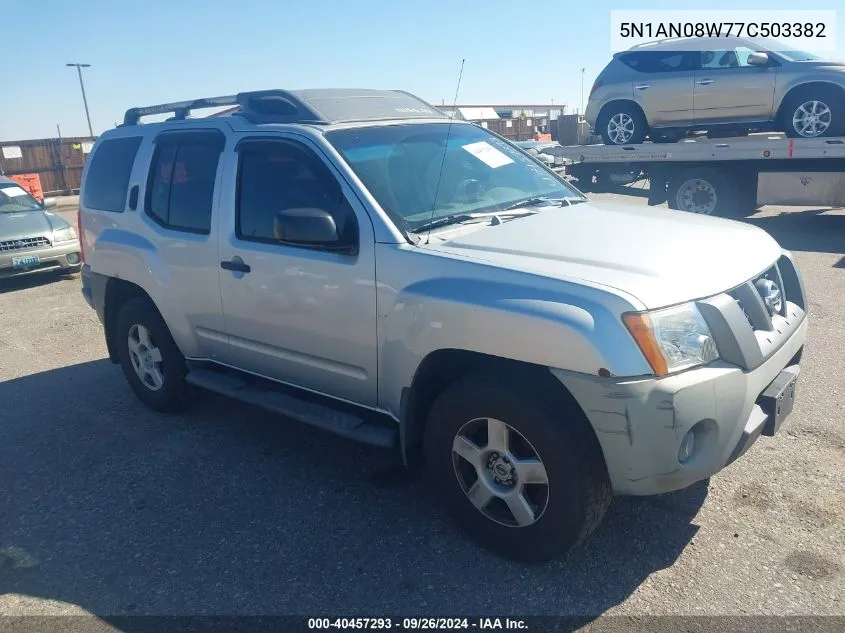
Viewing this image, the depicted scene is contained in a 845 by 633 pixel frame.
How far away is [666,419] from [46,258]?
987cm

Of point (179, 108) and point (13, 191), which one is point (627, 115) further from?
point (13, 191)

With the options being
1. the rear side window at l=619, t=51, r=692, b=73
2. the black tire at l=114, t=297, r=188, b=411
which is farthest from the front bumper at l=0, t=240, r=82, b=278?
the rear side window at l=619, t=51, r=692, b=73

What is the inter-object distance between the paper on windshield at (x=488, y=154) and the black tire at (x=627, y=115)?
8071 millimetres

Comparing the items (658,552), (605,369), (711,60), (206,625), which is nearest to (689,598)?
(658,552)

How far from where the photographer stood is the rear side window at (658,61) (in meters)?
10.8

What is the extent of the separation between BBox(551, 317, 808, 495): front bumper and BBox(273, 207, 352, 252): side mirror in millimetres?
1307

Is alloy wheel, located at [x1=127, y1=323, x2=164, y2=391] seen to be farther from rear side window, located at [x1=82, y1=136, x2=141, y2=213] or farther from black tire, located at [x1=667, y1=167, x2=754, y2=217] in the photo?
black tire, located at [x1=667, y1=167, x2=754, y2=217]

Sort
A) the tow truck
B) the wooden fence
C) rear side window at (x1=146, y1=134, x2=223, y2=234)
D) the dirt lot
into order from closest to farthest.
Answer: the dirt lot < rear side window at (x1=146, y1=134, x2=223, y2=234) < the tow truck < the wooden fence

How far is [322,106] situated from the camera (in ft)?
13.7

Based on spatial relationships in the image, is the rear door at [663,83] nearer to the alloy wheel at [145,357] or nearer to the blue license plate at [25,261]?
the alloy wheel at [145,357]

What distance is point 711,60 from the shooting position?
34.6ft

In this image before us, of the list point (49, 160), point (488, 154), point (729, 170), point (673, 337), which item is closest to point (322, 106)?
point (488, 154)

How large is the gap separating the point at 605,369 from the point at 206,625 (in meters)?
1.90

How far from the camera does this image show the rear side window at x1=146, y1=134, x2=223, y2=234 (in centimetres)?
439
